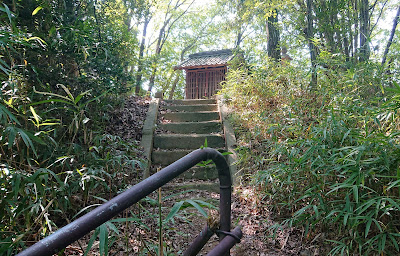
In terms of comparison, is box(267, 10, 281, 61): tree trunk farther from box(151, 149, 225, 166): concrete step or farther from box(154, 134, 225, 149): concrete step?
box(151, 149, 225, 166): concrete step

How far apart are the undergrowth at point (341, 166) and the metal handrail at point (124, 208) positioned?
1186mm

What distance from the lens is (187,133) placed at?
5117mm

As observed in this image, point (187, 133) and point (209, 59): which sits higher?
point (209, 59)

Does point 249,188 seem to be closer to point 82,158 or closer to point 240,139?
point 240,139

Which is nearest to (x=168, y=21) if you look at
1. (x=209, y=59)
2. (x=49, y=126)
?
(x=209, y=59)

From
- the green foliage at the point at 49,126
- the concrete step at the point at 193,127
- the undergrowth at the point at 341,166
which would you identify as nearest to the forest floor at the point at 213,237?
the undergrowth at the point at 341,166

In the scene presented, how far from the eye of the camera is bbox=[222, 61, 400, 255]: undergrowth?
179 centimetres

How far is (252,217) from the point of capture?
281cm

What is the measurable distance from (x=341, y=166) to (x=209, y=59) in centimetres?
1203

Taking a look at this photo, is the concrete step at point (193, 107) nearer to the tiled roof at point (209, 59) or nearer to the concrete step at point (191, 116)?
the concrete step at point (191, 116)

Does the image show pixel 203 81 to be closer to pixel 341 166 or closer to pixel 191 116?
pixel 191 116

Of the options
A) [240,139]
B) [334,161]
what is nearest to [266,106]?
[240,139]

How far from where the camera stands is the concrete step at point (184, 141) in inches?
184

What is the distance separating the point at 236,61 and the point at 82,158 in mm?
5314
